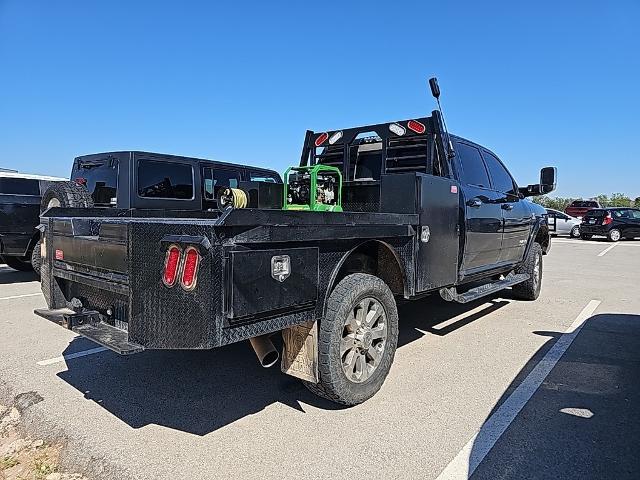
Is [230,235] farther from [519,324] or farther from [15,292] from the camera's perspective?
[15,292]

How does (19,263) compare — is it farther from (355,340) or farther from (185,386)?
(355,340)

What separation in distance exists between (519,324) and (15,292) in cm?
776

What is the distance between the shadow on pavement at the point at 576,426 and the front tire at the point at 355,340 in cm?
86

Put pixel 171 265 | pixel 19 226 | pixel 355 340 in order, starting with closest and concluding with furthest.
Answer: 1. pixel 171 265
2. pixel 355 340
3. pixel 19 226

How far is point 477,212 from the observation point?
5.27 metres

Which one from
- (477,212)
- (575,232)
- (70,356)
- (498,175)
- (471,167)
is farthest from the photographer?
(575,232)

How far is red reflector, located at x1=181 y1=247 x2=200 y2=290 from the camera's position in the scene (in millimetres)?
2447

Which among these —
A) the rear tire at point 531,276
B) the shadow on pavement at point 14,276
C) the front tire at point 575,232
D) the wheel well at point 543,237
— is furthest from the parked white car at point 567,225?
the shadow on pavement at point 14,276

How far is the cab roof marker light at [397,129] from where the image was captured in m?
5.22

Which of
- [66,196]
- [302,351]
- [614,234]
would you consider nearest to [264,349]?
[302,351]

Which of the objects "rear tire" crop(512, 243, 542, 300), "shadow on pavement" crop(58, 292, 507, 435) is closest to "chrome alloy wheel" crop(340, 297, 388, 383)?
"shadow on pavement" crop(58, 292, 507, 435)

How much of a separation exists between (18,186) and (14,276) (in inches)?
72.3

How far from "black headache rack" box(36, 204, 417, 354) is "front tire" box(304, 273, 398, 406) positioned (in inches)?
7.0

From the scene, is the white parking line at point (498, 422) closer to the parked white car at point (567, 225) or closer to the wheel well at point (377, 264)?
the wheel well at point (377, 264)
